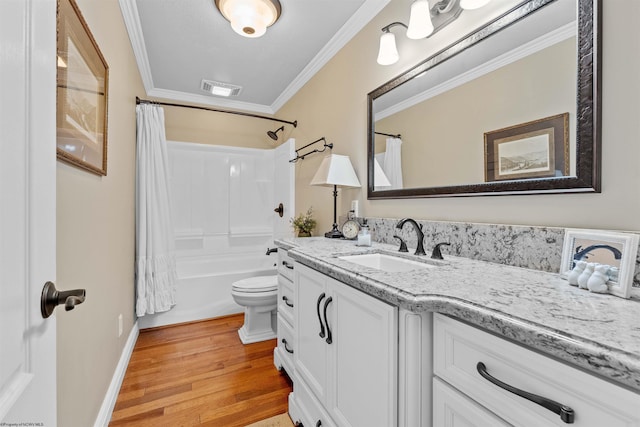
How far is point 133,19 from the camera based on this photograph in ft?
6.51

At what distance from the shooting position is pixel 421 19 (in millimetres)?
1361

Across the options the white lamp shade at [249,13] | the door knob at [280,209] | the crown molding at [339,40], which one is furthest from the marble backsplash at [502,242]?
the door knob at [280,209]

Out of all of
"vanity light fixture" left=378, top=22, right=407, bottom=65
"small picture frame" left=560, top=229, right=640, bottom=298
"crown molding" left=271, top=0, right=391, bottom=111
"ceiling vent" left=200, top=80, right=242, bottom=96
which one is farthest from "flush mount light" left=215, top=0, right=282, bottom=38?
"small picture frame" left=560, top=229, right=640, bottom=298

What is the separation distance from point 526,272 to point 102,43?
212 centimetres

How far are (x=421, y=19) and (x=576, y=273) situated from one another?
1.24m

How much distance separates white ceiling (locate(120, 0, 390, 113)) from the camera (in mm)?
1929

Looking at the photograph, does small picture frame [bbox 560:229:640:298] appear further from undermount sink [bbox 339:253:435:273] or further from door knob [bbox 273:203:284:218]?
door knob [bbox 273:203:284:218]

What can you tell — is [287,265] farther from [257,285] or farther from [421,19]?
[421,19]

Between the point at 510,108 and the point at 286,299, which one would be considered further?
the point at 286,299

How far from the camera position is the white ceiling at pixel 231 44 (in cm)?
193

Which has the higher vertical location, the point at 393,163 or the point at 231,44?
the point at 231,44
